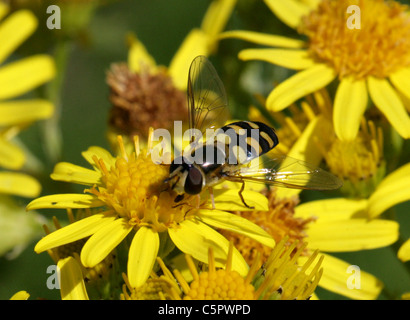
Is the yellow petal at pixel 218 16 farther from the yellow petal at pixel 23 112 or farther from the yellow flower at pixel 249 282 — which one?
the yellow flower at pixel 249 282

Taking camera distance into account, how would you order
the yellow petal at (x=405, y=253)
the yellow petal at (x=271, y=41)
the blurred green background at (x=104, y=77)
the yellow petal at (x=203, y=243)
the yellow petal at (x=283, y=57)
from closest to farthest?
the yellow petal at (x=203, y=243) < the yellow petal at (x=405, y=253) < the yellow petal at (x=283, y=57) < the yellow petal at (x=271, y=41) < the blurred green background at (x=104, y=77)

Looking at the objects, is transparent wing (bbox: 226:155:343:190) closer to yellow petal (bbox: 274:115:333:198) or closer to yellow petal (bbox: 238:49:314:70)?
yellow petal (bbox: 274:115:333:198)

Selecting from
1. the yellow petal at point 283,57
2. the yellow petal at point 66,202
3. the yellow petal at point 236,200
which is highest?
the yellow petal at point 283,57

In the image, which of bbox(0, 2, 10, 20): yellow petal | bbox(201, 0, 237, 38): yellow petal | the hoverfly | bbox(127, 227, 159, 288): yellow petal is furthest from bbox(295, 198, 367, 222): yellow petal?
bbox(0, 2, 10, 20): yellow petal

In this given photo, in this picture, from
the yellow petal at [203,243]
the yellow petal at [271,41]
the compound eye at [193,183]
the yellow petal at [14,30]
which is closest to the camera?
the yellow petal at [203,243]

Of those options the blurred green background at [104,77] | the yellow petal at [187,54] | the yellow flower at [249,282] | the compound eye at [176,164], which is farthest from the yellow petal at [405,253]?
the yellow petal at [187,54]

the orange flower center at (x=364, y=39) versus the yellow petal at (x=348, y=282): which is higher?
the orange flower center at (x=364, y=39)

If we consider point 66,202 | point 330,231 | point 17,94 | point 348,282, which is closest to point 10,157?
point 17,94

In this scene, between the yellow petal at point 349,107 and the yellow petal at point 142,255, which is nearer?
the yellow petal at point 142,255
